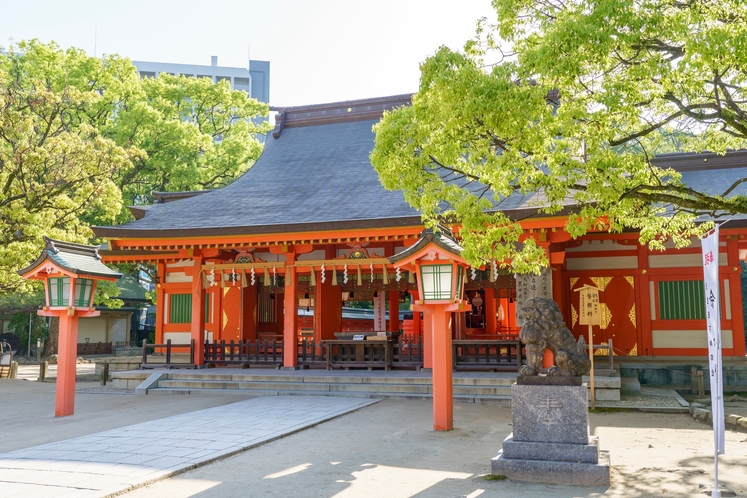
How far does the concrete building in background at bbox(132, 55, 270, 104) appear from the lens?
7825 centimetres

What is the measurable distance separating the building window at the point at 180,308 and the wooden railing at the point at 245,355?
2665 millimetres

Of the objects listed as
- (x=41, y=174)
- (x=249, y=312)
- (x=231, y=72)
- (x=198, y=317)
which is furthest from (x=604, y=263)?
(x=231, y=72)

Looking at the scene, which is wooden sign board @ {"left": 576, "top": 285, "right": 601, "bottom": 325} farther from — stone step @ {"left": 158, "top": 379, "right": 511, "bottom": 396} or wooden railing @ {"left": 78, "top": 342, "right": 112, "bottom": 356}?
wooden railing @ {"left": 78, "top": 342, "right": 112, "bottom": 356}

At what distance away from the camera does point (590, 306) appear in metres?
12.1

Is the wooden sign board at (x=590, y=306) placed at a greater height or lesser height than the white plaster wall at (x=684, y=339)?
greater

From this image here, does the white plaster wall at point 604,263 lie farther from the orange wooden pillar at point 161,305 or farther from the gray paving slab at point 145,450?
the orange wooden pillar at point 161,305

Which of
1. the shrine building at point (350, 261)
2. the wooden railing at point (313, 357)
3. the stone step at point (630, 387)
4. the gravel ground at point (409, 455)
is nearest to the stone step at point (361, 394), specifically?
the gravel ground at point (409, 455)

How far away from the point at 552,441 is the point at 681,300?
10.3m

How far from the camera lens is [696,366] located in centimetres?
1423

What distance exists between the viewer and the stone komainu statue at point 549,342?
6.51 meters

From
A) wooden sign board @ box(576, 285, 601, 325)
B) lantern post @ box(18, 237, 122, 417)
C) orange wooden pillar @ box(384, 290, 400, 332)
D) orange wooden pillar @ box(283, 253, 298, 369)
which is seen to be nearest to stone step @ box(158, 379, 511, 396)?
orange wooden pillar @ box(283, 253, 298, 369)

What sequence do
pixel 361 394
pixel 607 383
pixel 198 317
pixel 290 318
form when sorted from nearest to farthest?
pixel 607 383 → pixel 361 394 → pixel 290 318 → pixel 198 317

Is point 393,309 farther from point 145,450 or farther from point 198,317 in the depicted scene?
point 145,450

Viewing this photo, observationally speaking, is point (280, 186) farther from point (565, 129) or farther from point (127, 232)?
point (565, 129)
